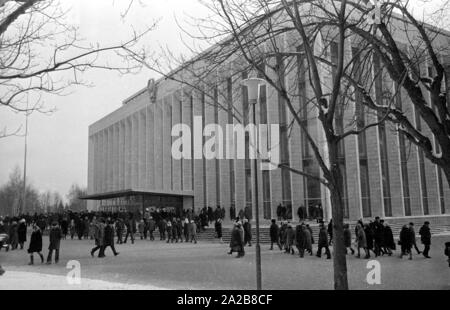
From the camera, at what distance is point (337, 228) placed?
7207mm

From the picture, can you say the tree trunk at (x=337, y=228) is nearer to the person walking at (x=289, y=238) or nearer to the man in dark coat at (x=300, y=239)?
the man in dark coat at (x=300, y=239)

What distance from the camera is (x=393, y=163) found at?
116 ft

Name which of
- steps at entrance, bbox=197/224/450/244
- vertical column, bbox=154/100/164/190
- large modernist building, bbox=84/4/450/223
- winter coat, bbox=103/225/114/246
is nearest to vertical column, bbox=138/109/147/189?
vertical column, bbox=154/100/164/190

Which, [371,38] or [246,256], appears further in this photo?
[246,256]

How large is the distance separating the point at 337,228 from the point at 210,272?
6374 millimetres

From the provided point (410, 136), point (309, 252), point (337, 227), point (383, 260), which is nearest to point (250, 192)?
point (309, 252)

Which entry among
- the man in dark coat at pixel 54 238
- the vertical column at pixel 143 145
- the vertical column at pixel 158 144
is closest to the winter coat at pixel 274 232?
the man in dark coat at pixel 54 238

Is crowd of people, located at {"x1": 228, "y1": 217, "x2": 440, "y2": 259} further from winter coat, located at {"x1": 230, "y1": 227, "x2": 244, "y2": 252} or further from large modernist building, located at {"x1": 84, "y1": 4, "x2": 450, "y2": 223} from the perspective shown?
large modernist building, located at {"x1": 84, "y1": 4, "x2": 450, "y2": 223}

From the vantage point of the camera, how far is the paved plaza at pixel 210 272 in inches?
402

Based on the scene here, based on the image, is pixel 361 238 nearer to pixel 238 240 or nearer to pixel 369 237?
pixel 369 237

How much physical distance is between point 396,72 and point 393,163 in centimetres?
2706

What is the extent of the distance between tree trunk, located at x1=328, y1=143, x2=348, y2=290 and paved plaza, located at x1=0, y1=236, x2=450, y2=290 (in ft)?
10.4

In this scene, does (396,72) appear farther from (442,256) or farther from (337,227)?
(442,256)

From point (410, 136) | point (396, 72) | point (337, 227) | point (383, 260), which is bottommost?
point (383, 260)
